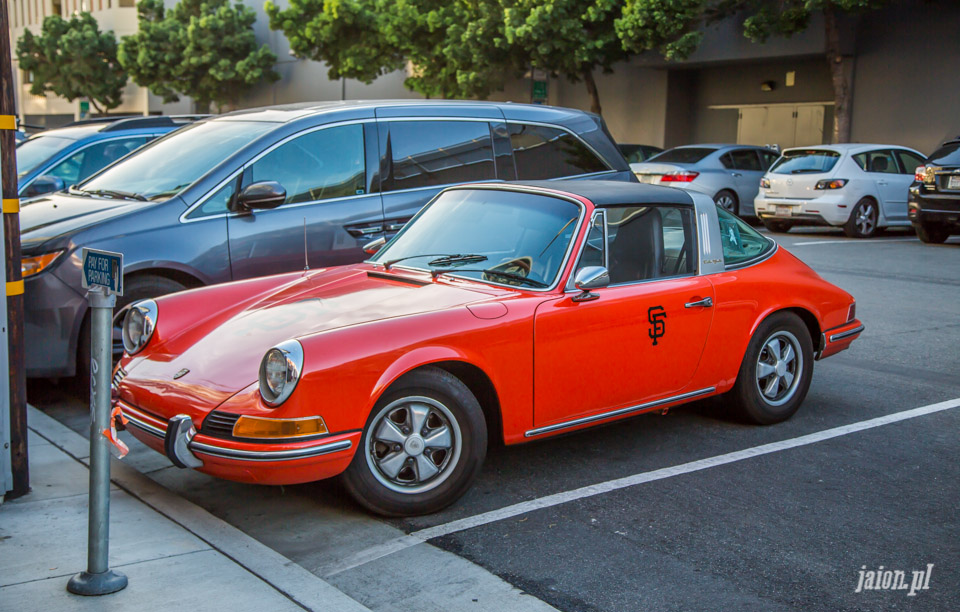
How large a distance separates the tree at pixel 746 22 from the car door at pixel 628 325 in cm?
1679

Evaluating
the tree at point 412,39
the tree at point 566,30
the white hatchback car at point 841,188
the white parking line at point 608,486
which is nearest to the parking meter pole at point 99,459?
the white parking line at point 608,486

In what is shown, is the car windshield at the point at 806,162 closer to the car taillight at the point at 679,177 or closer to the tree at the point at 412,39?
the car taillight at the point at 679,177

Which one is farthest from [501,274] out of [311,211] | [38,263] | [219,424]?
[38,263]

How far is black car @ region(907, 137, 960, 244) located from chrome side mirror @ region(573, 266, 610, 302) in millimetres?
11560

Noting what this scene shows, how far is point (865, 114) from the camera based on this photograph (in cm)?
2456

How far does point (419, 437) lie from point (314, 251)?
2893 millimetres

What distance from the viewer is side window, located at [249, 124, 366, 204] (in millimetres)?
7059

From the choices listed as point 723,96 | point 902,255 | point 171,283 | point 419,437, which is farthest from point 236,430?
point 723,96

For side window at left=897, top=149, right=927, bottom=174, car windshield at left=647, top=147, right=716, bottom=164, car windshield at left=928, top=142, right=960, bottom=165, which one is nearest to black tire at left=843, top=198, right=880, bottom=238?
side window at left=897, top=149, right=927, bottom=174

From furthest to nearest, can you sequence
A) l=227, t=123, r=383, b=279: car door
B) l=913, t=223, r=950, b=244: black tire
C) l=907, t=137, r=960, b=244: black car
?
1. l=913, t=223, r=950, b=244: black tire
2. l=907, t=137, r=960, b=244: black car
3. l=227, t=123, r=383, b=279: car door

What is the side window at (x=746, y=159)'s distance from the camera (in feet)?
64.9

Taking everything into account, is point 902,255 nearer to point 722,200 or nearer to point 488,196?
point 722,200

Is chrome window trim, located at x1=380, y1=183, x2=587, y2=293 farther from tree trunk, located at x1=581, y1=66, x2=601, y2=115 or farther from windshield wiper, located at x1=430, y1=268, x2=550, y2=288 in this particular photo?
tree trunk, located at x1=581, y1=66, x2=601, y2=115

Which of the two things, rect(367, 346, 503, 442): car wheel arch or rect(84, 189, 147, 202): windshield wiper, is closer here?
rect(367, 346, 503, 442): car wheel arch
